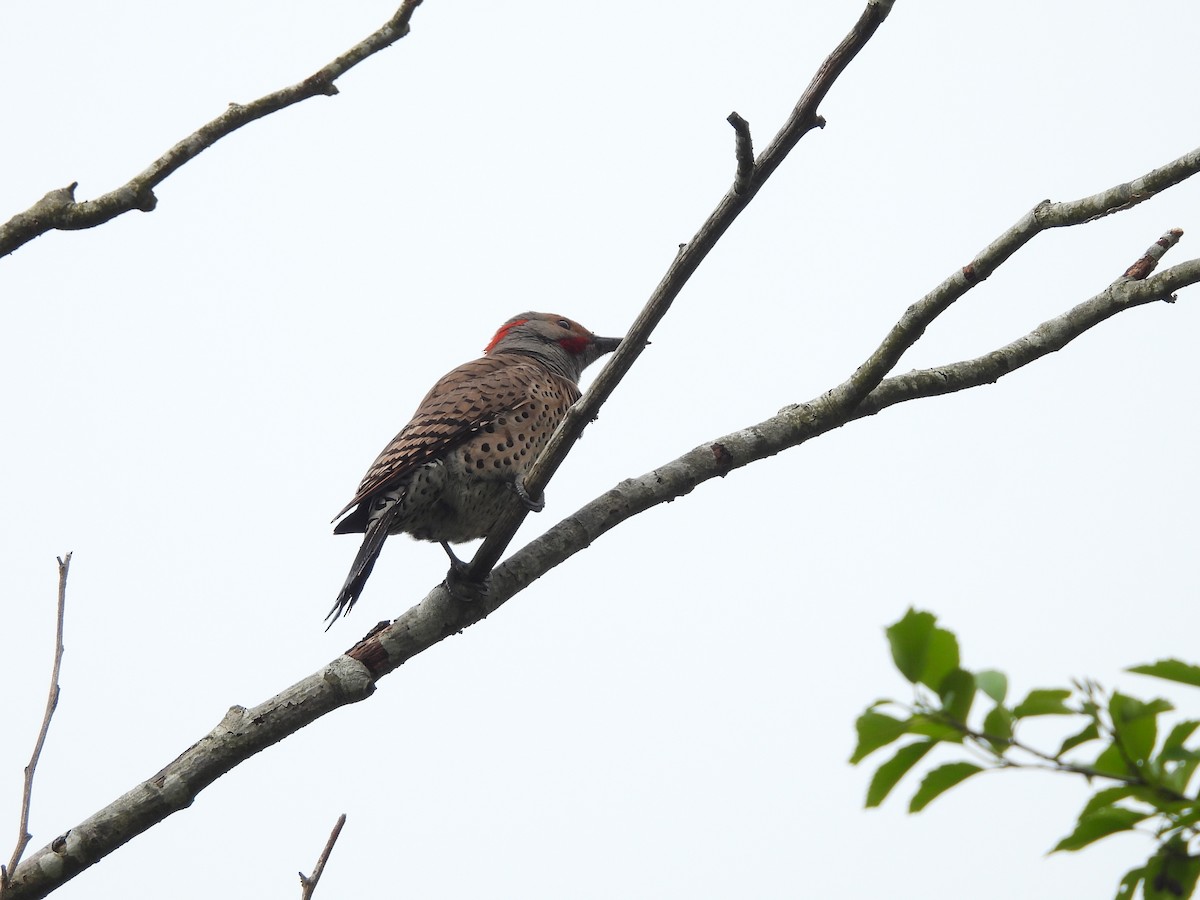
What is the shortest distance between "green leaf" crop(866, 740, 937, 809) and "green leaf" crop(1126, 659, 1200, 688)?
320mm

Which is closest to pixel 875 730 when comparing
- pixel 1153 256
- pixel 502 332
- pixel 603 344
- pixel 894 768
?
pixel 894 768

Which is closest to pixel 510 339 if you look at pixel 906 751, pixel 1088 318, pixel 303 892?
pixel 1088 318

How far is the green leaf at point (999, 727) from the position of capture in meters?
1.70

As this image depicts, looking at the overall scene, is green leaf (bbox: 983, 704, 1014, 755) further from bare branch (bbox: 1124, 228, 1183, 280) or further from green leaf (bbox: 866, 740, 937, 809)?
bare branch (bbox: 1124, 228, 1183, 280)

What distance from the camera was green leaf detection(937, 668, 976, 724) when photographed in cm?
169

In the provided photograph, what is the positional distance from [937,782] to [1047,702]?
21cm

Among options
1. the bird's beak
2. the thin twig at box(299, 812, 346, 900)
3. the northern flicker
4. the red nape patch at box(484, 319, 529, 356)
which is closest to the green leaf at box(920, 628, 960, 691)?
the thin twig at box(299, 812, 346, 900)

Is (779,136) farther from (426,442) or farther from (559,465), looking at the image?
(426,442)

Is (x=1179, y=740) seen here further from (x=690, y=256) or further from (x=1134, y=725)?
(x=690, y=256)

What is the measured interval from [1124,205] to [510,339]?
468 cm

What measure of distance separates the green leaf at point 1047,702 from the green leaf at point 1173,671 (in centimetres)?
11

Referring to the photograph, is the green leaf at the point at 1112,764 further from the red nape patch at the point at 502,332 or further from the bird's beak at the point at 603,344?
the red nape patch at the point at 502,332

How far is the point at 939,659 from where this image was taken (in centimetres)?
171

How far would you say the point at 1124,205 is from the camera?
4254 mm
